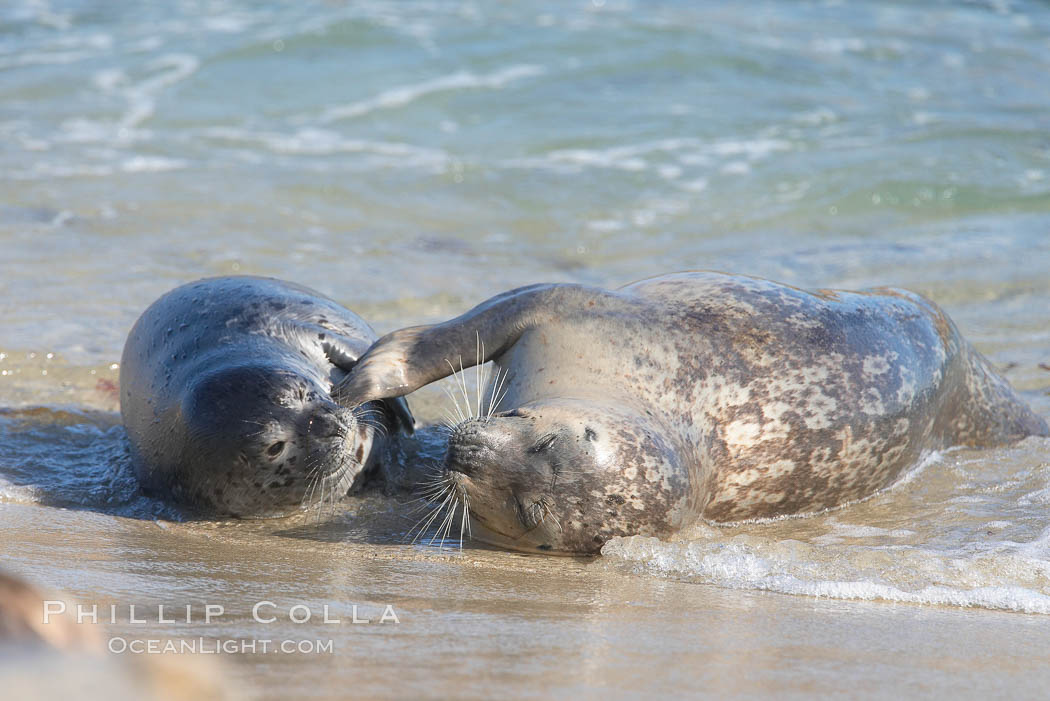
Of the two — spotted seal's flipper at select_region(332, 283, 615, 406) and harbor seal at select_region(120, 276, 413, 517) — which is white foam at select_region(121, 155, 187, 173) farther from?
spotted seal's flipper at select_region(332, 283, 615, 406)

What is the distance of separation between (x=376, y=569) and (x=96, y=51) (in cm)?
1338

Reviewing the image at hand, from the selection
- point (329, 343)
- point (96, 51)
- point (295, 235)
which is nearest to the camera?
point (329, 343)

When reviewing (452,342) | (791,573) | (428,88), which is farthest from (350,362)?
(428,88)

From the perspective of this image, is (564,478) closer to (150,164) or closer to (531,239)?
(531,239)

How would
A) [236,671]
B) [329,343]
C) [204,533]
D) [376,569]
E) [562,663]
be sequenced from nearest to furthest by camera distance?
[236,671] < [562,663] < [376,569] < [204,533] < [329,343]

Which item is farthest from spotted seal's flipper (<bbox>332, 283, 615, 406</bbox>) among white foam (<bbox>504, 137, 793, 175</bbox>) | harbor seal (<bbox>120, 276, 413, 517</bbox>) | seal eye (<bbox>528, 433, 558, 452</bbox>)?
white foam (<bbox>504, 137, 793, 175</bbox>)

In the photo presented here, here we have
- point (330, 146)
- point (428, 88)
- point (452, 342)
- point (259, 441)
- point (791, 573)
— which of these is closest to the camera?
point (791, 573)

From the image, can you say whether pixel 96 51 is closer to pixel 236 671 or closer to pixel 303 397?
pixel 303 397

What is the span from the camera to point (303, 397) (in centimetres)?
423

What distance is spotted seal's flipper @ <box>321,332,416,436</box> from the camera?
4750 millimetres

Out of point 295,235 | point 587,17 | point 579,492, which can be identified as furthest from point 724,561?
point 587,17

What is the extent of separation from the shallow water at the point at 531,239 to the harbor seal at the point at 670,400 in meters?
0.16

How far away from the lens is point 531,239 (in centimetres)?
949

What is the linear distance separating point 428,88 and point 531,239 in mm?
4831
